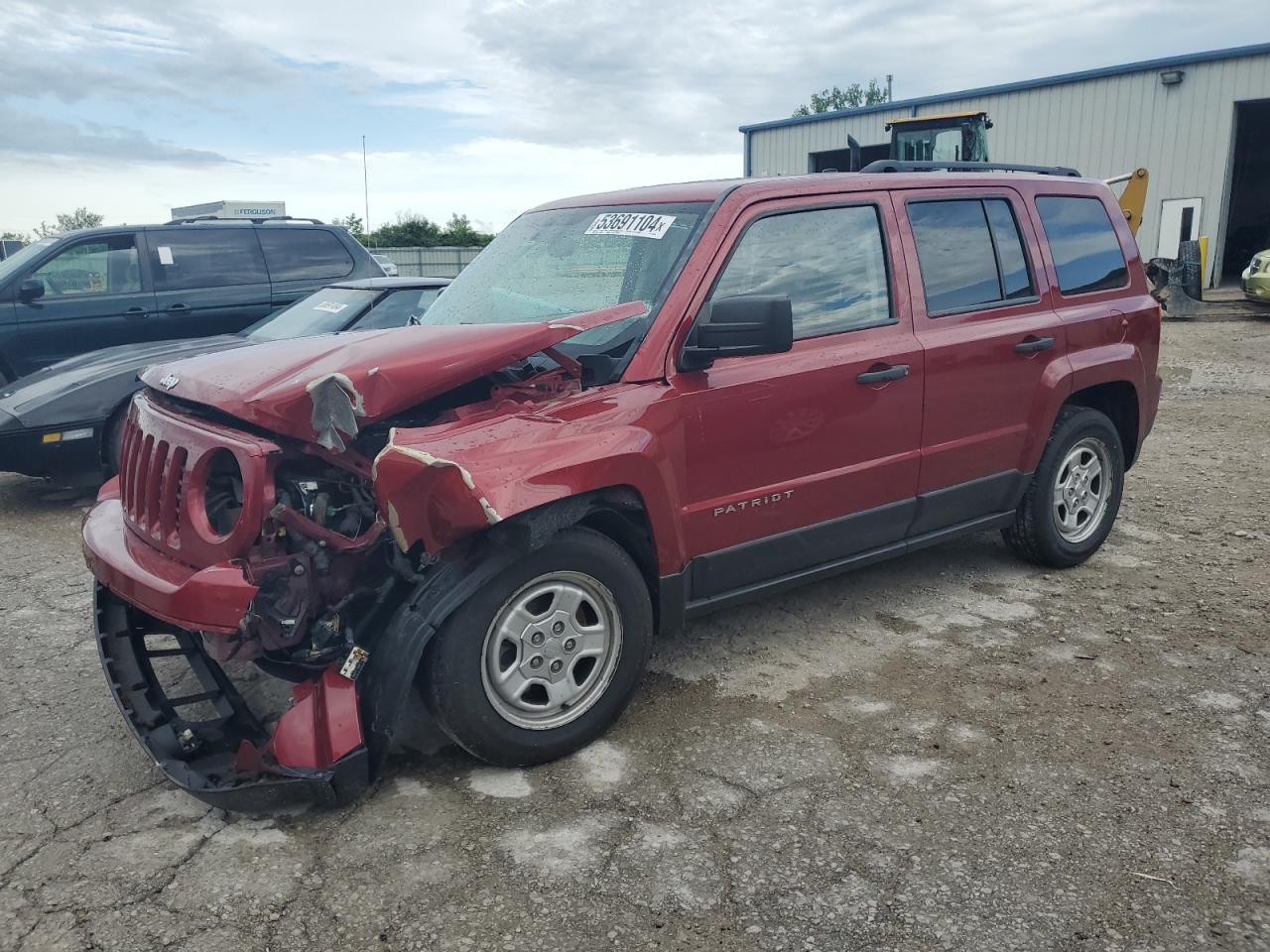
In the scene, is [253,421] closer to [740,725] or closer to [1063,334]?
[740,725]

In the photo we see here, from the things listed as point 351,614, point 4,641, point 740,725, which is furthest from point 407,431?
point 4,641

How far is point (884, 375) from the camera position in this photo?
383 centimetres

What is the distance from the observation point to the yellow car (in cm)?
1564

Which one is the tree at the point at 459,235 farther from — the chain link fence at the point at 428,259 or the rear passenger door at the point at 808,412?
the rear passenger door at the point at 808,412

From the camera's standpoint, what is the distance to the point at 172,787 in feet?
10.1

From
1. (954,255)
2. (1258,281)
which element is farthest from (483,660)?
(1258,281)

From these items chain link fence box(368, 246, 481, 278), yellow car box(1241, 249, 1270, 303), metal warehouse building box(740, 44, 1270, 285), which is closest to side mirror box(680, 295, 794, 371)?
yellow car box(1241, 249, 1270, 303)

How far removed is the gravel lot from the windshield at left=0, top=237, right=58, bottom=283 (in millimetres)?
4837

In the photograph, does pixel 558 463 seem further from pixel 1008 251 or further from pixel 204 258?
pixel 204 258

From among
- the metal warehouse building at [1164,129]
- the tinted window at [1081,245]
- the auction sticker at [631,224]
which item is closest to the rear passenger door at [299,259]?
the auction sticker at [631,224]

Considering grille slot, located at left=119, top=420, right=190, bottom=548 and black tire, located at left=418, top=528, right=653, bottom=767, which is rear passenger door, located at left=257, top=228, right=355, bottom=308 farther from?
black tire, located at left=418, top=528, right=653, bottom=767

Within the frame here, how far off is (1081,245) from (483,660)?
11.8 ft

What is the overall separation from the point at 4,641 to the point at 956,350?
4.24 m

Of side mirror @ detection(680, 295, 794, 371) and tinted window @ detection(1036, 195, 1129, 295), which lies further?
tinted window @ detection(1036, 195, 1129, 295)
